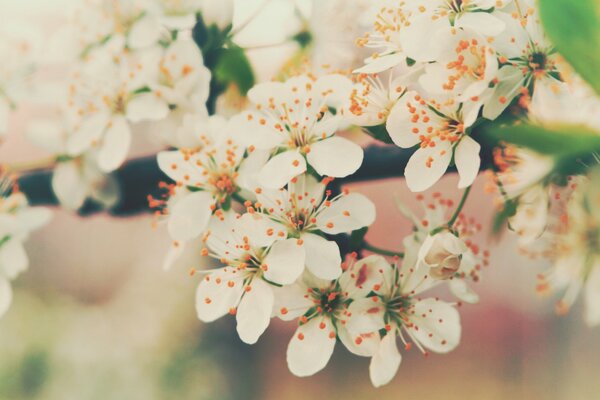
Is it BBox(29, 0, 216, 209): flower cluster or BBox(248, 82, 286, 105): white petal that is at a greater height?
BBox(248, 82, 286, 105): white petal

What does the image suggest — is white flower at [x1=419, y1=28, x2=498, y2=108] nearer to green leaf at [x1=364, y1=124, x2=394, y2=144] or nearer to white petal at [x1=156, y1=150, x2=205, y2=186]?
green leaf at [x1=364, y1=124, x2=394, y2=144]

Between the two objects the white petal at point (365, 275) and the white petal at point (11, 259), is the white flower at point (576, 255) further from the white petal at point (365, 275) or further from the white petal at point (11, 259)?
the white petal at point (11, 259)

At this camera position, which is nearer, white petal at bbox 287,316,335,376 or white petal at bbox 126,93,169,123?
white petal at bbox 287,316,335,376

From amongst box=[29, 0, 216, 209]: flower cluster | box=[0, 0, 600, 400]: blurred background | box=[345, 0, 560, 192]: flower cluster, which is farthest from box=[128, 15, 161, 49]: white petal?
box=[0, 0, 600, 400]: blurred background

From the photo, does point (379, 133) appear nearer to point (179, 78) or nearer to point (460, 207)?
point (460, 207)

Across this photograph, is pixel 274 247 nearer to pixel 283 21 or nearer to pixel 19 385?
pixel 283 21

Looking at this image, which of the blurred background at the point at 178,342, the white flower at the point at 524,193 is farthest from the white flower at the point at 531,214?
the blurred background at the point at 178,342

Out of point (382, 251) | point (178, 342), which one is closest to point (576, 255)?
point (382, 251)
